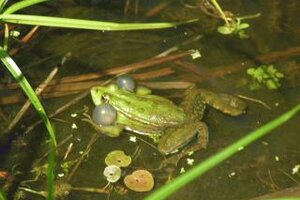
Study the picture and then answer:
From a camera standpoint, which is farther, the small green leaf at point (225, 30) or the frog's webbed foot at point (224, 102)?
the small green leaf at point (225, 30)

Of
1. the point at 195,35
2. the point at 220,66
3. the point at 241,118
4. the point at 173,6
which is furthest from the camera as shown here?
Answer: the point at 173,6

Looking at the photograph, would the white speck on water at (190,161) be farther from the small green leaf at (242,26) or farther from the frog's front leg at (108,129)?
the small green leaf at (242,26)

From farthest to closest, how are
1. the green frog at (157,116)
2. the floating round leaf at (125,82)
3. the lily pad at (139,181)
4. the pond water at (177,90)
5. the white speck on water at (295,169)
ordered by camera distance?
the floating round leaf at (125,82)
the green frog at (157,116)
the white speck on water at (295,169)
the pond water at (177,90)
the lily pad at (139,181)

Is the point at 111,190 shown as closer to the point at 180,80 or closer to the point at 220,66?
the point at 180,80

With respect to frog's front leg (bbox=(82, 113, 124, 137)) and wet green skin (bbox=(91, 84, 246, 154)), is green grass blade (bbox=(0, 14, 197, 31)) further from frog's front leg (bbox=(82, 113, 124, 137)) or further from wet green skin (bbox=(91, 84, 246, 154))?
frog's front leg (bbox=(82, 113, 124, 137))

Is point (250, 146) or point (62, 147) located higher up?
point (62, 147)

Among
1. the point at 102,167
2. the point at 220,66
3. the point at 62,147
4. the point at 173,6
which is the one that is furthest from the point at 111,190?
the point at 173,6

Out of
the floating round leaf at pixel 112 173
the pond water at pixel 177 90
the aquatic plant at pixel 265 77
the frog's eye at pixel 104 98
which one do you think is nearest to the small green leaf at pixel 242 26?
the pond water at pixel 177 90
